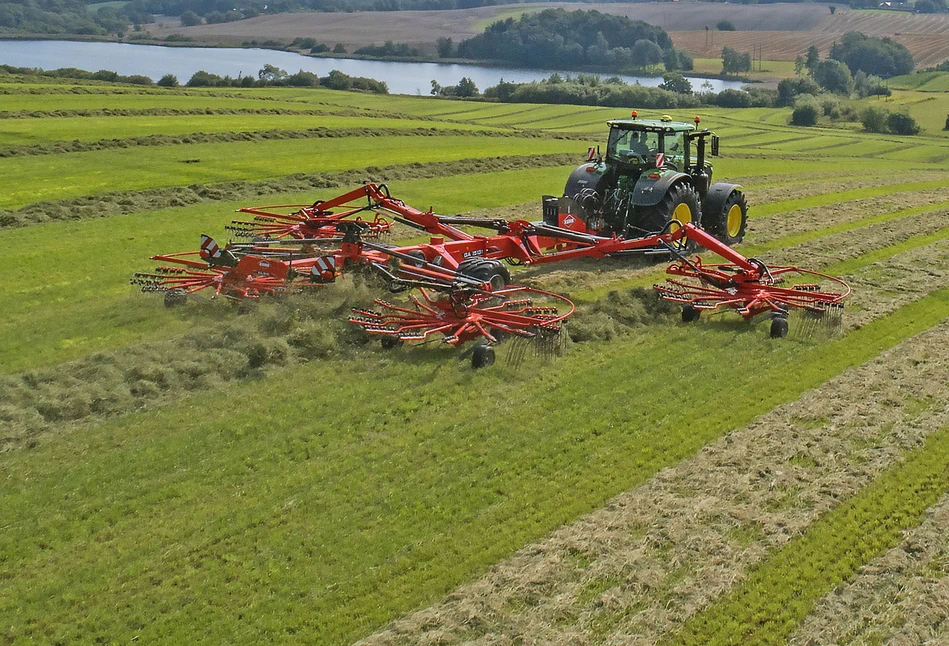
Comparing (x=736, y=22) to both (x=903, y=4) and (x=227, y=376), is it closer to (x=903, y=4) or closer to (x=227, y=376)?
(x=903, y=4)

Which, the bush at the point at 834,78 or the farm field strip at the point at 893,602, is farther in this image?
the bush at the point at 834,78

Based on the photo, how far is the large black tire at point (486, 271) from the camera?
12.6 m

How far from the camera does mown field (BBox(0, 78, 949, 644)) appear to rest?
6367mm

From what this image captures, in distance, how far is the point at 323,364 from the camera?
10.8 meters

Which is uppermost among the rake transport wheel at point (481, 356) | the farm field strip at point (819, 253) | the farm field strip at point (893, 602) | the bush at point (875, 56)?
the bush at point (875, 56)

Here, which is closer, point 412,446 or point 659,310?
point 412,446

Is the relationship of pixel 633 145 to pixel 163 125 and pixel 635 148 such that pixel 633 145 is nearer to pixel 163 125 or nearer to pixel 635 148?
pixel 635 148

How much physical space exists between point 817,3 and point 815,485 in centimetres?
17140

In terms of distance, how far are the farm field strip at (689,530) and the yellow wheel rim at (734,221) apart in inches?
329

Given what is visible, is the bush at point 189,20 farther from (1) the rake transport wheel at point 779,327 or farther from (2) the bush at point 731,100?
(1) the rake transport wheel at point 779,327

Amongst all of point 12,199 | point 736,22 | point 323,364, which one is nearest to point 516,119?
point 12,199

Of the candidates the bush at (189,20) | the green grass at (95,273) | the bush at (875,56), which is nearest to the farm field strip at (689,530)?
the green grass at (95,273)

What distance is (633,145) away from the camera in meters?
16.7

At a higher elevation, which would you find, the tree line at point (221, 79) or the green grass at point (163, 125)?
the tree line at point (221, 79)
